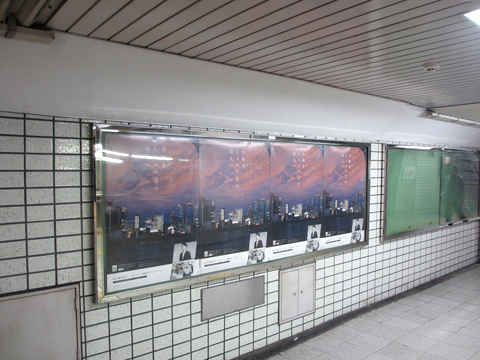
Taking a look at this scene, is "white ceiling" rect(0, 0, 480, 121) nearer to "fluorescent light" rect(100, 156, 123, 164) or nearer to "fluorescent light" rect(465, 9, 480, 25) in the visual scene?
"fluorescent light" rect(465, 9, 480, 25)

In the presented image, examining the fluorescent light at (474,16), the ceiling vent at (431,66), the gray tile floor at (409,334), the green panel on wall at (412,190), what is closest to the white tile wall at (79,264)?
the gray tile floor at (409,334)

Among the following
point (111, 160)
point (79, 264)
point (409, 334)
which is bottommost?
point (409, 334)

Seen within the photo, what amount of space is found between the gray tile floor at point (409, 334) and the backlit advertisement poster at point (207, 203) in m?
1.07

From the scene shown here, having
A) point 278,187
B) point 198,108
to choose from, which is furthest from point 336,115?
point 198,108

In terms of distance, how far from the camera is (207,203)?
138 inches

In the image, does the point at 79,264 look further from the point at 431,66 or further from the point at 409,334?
the point at 409,334

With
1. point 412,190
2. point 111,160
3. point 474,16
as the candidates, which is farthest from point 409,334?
point 111,160

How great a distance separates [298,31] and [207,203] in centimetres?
179

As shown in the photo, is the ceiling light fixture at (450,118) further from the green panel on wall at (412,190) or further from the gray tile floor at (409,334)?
the gray tile floor at (409,334)

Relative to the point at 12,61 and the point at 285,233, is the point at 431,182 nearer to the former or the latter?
the point at 285,233

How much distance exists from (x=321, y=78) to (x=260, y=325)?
2.71 metres

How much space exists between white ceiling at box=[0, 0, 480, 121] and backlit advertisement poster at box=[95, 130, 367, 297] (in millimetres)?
851

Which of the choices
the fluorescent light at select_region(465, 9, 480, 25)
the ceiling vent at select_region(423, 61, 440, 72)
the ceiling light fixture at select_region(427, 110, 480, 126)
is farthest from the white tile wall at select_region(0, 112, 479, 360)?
the ceiling light fixture at select_region(427, 110, 480, 126)

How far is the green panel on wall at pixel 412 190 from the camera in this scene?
18.2 ft
